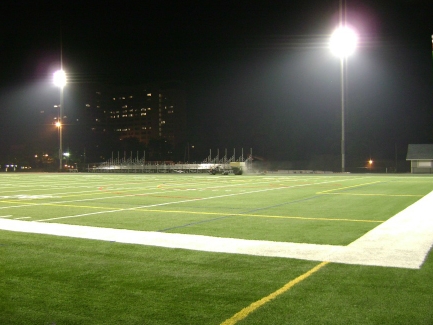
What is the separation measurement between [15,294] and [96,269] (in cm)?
129

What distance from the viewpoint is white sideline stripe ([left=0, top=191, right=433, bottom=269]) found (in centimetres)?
690

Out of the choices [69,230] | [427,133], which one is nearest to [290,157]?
[427,133]

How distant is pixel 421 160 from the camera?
62562mm

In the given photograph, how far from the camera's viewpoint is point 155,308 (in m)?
4.71

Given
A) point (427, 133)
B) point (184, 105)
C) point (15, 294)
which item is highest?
point (184, 105)

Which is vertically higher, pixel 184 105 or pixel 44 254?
pixel 184 105

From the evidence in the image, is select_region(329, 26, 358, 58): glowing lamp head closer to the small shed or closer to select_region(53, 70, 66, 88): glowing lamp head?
select_region(53, 70, 66, 88): glowing lamp head

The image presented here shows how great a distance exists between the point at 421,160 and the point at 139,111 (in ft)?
423

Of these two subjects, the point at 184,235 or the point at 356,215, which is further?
the point at 356,215

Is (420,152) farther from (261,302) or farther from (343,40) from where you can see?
(261,302)

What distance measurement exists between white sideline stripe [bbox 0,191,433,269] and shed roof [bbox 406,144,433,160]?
5702cm

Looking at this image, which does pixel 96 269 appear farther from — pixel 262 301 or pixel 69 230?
pixel 69 230

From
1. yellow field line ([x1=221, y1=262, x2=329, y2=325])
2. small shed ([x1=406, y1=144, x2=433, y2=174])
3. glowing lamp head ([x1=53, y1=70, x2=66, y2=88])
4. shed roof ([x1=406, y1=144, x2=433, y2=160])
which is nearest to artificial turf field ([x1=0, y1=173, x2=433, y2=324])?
yellow field line ([x1=221, y1=262, x2=329, y2=325])

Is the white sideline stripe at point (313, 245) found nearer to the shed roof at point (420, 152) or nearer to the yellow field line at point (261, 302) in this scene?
the yellow field line at point (261, 302)
